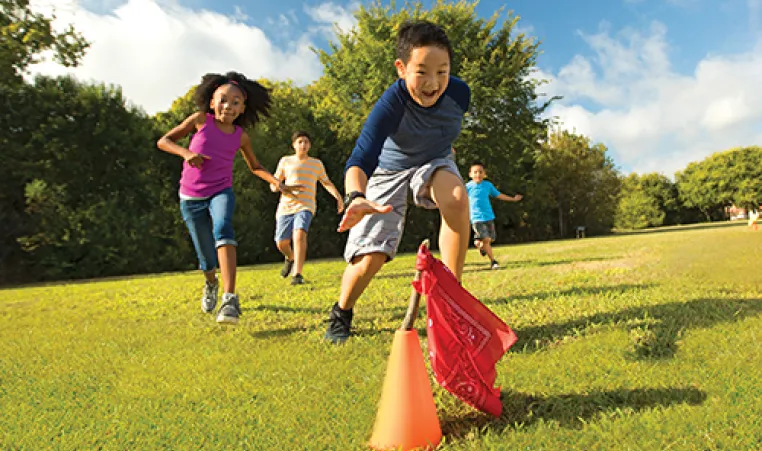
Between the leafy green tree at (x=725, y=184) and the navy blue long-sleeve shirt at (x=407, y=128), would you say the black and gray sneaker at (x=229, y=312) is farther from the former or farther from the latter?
the leafy green tree at (x=725, y=184)

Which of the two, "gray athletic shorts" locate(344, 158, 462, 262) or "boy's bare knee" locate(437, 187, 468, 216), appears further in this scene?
"gray athletic shorts" locate(344, 158, 462, 262)

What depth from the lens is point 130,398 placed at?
8.32 ft

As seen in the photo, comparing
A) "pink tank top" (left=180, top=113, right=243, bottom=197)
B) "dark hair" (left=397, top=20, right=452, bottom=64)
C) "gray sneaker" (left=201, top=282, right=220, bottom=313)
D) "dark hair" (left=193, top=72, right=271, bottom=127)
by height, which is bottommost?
"gray sneaker" (left=201, top=282, right=220, bottom=313)

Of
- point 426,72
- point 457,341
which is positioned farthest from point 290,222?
point 457,341

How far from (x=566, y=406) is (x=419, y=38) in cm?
197

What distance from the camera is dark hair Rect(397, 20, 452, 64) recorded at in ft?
8.92

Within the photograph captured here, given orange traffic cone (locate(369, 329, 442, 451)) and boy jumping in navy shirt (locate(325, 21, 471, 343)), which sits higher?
boy jumping in navy shirt (locate(325, 21, 471, 343))

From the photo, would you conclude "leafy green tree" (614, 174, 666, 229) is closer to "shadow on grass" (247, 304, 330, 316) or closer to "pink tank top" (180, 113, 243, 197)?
"shadow on grass" (247, 304, 330, 316)

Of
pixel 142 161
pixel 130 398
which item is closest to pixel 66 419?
pixel 130 398

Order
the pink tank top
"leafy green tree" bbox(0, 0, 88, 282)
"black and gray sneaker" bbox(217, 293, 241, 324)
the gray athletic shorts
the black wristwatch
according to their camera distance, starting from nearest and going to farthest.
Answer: the black wristwatch < the gray athletic shorts < "black and gray sneaker" bbox(217, 293, 241, 324) < the pink tank top < "leafy green tree" bbox(0, 0, 88, 282)

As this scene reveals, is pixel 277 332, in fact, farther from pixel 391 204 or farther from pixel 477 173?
pixel 477 173

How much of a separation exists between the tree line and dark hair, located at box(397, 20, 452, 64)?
13244 mm

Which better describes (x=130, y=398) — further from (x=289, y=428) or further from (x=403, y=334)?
→ (x=403, y=334)

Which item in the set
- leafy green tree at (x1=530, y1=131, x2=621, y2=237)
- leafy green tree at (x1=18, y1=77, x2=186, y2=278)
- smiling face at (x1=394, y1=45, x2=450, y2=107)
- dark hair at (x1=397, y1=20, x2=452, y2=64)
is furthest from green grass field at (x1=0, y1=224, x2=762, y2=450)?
leafy green tree at (x1=530, y1=131, x2=621, y2=237)
